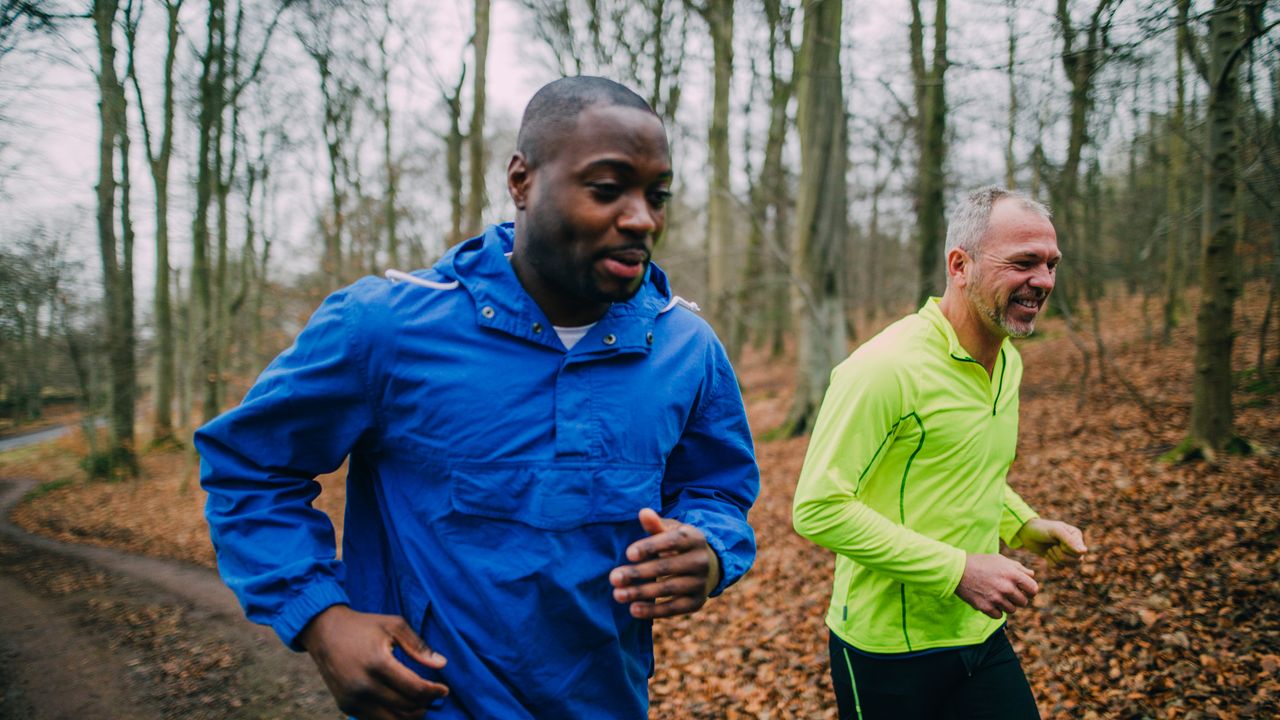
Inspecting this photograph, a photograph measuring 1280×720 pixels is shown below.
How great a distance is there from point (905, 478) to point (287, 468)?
1.84 m

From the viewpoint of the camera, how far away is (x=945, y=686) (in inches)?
86.0

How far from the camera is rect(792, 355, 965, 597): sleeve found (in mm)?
2029

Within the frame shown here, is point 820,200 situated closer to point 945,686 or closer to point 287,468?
point 945,686

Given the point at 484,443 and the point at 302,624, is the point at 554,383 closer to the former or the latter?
the point at 484,443

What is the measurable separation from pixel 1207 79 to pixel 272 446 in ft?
27.6

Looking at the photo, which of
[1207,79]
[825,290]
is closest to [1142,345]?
[825,290]

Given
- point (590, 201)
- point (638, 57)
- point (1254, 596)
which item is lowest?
point (1254, 596)

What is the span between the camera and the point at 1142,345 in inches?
525

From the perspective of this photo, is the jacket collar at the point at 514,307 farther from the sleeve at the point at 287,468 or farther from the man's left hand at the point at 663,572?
the man's left hand at the point at 663,572

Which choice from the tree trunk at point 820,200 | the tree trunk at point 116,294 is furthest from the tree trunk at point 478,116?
the tree trunk at point 116,294

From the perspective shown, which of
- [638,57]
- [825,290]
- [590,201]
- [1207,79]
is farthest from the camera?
[638,57]

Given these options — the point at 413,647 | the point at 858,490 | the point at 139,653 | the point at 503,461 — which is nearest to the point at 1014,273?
the point at 858,490

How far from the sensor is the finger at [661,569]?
1.41 metres

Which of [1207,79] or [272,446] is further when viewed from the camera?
[1207,79]
